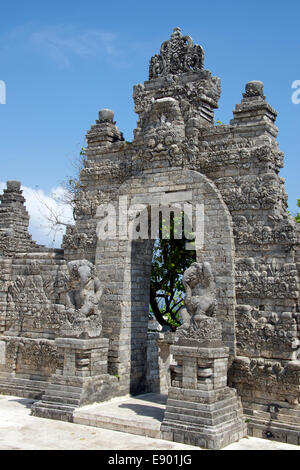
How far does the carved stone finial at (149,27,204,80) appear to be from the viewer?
36.6 feet

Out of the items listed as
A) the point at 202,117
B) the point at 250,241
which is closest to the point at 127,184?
the point at 202,117

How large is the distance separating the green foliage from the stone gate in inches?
170

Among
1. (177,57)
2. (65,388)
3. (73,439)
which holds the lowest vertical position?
(73,439)

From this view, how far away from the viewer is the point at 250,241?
9.79 m

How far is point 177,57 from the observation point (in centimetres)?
1137

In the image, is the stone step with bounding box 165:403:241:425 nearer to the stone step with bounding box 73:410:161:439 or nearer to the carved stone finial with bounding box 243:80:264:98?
the stone step with bounding box 73:410:161:439

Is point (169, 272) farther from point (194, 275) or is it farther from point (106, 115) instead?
point (194, 275)

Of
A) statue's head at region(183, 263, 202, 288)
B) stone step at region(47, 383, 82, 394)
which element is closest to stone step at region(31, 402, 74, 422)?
stone step at region(47, 383, 82, 394)

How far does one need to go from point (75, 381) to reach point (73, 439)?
162 cm

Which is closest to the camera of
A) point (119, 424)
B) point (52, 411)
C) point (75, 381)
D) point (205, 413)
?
point (205, 413)

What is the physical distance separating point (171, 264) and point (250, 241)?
6449 mm

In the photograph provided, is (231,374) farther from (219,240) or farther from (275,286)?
(219,240)

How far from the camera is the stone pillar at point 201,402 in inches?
326

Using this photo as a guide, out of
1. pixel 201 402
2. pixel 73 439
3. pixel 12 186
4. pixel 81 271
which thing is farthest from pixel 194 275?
pixel 12 186
